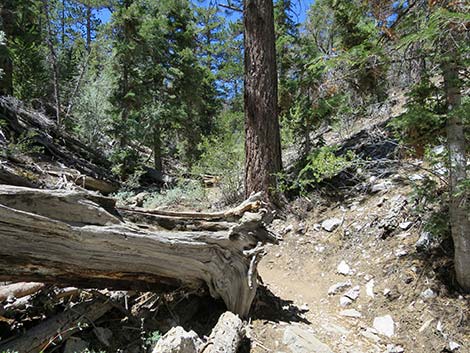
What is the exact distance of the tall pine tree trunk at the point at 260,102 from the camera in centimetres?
612

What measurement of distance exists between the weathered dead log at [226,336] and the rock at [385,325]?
1.61 meters

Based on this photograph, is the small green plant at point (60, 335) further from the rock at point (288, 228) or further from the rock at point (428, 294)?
the rock at point (288, 228)

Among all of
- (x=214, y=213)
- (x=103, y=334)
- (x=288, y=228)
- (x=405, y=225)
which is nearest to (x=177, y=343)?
(x=103, y=334)

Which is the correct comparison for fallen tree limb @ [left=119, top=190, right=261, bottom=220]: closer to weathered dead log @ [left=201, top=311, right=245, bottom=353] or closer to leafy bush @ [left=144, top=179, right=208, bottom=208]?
weathered dead log @ [left=201, top=311, right=245, bottom=353]

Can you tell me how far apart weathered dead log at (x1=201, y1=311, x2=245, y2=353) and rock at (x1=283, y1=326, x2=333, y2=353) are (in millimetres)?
483

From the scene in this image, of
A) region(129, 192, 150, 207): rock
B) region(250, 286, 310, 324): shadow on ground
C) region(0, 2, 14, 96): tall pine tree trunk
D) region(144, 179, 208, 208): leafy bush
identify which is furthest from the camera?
region(0, 2, 14, 96): tall pine tree trunk

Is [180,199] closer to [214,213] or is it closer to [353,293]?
[214,213]

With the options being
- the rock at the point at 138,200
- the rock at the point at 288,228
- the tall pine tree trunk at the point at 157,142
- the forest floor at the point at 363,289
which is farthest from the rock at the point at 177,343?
the tall pine tree trunk at the point at 157,142

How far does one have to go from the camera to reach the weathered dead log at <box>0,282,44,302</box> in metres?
2.70

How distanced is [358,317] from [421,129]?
2.29m

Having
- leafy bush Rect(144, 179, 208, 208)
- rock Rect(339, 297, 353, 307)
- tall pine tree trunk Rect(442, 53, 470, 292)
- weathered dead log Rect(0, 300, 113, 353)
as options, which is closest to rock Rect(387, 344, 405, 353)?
rock Rect(339, 297, 353, 307)

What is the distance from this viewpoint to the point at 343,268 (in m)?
4.38

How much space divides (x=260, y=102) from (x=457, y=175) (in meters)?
3.89

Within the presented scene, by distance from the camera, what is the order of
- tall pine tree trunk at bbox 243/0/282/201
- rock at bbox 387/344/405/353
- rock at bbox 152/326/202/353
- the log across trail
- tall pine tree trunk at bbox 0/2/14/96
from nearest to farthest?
rock at bbox 152/326/202/353
the log across trail
rock at bbox 387/344/405/353
tall pine tree trunk at bbox 243/0/282/201
tall pine tree trunk at bbox 0/2/14/96
